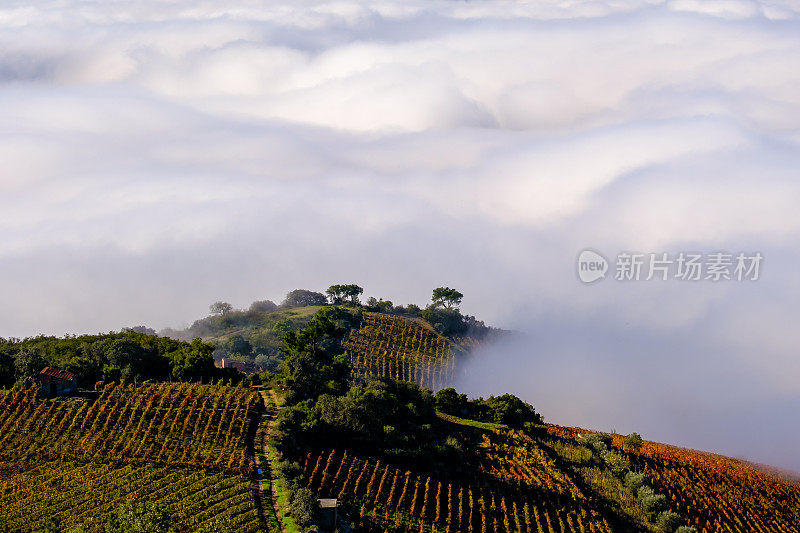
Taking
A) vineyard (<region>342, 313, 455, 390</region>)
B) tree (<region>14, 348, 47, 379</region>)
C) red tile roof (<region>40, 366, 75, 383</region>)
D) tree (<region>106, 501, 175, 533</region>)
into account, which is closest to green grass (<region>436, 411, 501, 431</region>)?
vineyard (<region>342, 313, 455, 390</region>)

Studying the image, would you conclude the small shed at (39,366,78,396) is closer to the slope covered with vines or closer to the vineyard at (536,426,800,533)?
the vineyard at (536,426,800,533)

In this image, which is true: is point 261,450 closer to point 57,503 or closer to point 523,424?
point 57,503

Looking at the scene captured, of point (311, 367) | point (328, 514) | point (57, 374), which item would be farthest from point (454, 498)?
point (57, 374)

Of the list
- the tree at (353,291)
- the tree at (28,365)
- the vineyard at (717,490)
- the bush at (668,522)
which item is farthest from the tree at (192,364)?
the tree at (353,291)

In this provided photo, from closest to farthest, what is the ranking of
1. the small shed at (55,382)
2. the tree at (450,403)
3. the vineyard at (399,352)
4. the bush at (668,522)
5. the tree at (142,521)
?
the tree at (142,521) < the bush at (668,522) < the small shed at (55,382) < the tree at (450,403) < the vineyard at (399,352)

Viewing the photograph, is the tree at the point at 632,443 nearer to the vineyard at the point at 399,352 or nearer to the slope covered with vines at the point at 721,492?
the slope covered with vines at the point at 721,492

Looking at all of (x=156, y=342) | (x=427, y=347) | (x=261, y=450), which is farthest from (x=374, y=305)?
(x=261, y=450)

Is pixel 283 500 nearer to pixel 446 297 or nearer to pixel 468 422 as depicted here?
pixel 468 422
